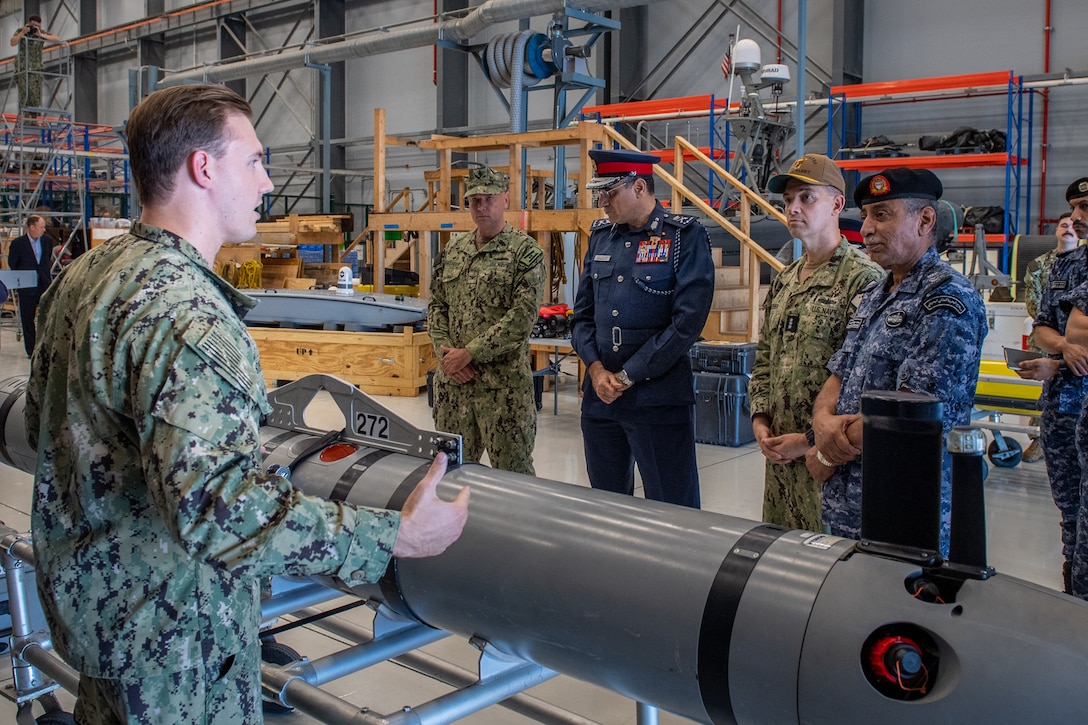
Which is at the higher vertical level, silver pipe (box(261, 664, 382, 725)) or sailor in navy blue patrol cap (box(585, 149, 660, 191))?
sailor in navy blue patrol cap (box(585, 149, 660, 191))

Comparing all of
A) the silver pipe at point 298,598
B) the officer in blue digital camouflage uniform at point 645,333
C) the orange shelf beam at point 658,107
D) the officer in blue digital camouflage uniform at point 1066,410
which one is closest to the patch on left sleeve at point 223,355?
the silver pipe at point 298,598

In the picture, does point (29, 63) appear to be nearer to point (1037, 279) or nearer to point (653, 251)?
point (653, 251)

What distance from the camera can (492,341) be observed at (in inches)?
135

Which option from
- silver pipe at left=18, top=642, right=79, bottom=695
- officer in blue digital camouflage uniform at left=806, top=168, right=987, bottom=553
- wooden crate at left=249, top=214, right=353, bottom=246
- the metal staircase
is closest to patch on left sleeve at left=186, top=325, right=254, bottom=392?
silver pipe at left=18, top=642, right=79, bottom=695

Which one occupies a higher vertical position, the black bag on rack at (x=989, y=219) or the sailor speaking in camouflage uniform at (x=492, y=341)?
the black bag on rack at (x=989, y=219)

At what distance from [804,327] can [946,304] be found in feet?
1.99

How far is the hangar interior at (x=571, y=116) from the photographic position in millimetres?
4270

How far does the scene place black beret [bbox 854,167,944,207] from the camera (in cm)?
223

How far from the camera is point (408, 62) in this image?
16.8m

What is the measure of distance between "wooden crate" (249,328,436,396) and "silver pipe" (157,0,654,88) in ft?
14.0

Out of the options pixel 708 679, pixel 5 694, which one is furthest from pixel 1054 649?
pixel 5 694

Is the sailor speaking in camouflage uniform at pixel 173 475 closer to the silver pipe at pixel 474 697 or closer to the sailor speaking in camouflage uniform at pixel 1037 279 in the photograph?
the silver pipe at pixel 474 697

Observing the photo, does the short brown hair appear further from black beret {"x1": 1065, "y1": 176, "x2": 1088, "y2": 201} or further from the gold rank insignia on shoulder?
black beret {"x1": 1065, "y1": 176, "x2": 1088, "y2": 201}

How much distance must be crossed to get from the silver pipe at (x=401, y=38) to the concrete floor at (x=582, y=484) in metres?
4.41
